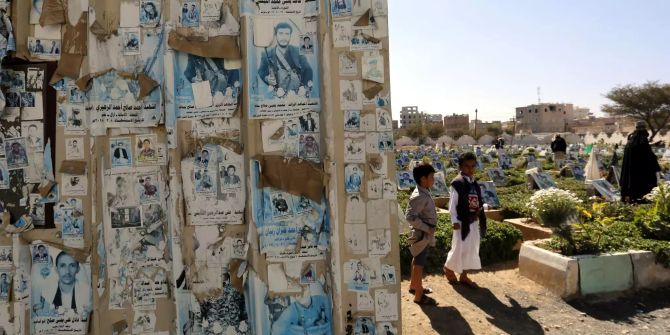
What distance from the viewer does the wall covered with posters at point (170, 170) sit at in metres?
2.64

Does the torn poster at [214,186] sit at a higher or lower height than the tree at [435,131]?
lower

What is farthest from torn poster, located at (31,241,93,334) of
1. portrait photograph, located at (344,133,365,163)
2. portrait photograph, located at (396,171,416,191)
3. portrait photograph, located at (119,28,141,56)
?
portrait photograph, located at (396,171,416,191)

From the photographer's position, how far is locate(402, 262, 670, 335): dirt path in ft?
14.3

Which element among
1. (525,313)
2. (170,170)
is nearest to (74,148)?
(170,170)

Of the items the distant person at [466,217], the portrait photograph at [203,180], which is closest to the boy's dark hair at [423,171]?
the distant person at [466,217]

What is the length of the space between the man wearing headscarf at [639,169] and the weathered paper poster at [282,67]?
969 cm

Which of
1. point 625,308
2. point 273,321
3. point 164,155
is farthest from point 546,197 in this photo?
point 164,155

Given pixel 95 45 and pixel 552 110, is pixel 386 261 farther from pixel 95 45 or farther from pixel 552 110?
pixel 552 110

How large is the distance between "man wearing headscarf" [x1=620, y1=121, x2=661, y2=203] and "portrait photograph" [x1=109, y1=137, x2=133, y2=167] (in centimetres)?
1040

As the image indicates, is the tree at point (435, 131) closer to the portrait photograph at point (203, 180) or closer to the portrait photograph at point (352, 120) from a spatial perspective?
the portrait photograph at point (352, 120)

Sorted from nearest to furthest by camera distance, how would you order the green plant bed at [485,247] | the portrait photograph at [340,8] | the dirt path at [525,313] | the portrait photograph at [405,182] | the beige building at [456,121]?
the portrait photograph at [340,8] < the dirt path at [525,313] < the green plant bed at [485,247] < the portrait photograph at [405,182] < the beige building at [456,121]

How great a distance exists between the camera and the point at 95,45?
2646 millimetres

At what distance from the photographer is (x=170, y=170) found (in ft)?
8.64

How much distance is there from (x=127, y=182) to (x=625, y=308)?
502 cm
